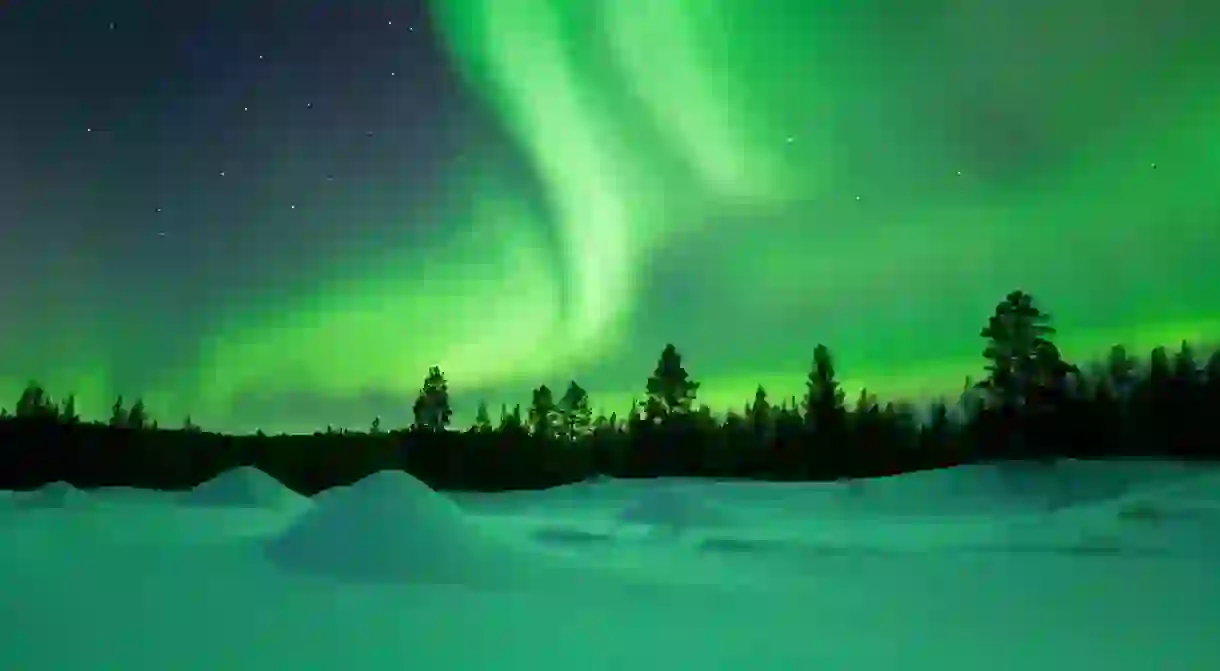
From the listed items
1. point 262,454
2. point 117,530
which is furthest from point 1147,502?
point 262,454

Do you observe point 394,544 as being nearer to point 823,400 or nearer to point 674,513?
point 674,513

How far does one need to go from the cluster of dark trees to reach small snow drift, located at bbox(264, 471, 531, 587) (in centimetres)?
1406

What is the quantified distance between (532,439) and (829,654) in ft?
89.5

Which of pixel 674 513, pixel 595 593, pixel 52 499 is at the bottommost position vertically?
pixel 595 593

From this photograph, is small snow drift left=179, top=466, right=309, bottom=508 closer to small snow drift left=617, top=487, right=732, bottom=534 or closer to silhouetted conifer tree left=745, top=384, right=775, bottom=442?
small snow drift left=617, top=487, right=732, bottom=534

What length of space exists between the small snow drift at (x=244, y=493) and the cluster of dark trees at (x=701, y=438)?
19.6 ft

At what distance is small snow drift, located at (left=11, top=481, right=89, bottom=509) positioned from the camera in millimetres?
18547

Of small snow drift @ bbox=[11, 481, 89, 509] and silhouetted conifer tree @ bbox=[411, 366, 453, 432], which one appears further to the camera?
silhouetted conifer tree @ bbox=[411, 366, 453, 432]

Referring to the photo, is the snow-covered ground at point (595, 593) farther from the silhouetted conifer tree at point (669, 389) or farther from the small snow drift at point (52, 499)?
the silhouetted conifer tree at point (669, 389)

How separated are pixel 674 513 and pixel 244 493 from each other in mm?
11117

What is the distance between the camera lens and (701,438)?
30.0m

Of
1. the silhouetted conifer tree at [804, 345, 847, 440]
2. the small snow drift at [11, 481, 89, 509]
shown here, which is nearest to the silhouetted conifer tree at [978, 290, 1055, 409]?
the silhouetted conifer tree at [804, 345, 847, 440]

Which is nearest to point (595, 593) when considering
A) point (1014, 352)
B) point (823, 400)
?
point (1014, 352)

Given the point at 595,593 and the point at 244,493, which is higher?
the point at 244,493
